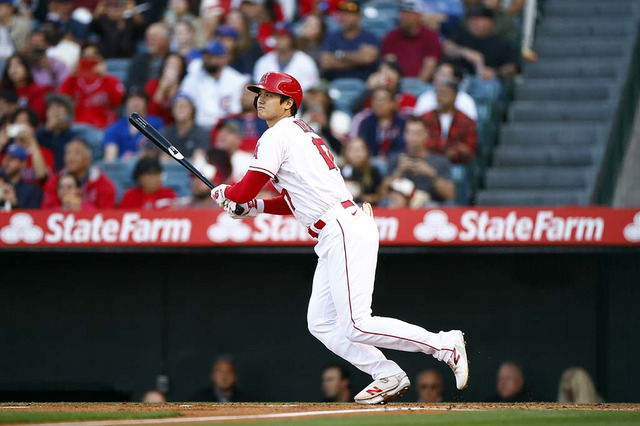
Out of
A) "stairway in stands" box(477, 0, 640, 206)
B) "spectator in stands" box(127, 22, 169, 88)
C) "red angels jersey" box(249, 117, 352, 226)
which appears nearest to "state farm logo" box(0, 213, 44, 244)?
"spectator in stands" box(127, 22, 169, 88)

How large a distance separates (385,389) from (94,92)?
601 centimetres

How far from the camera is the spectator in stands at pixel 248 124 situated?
32.1 ft

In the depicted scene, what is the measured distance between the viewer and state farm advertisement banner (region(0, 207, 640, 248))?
8047mm

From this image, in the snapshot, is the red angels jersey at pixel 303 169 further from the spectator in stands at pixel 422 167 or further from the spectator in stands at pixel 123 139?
the spectator in stands at pixel 123 139

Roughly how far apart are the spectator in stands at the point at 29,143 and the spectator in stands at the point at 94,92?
46 centimetres

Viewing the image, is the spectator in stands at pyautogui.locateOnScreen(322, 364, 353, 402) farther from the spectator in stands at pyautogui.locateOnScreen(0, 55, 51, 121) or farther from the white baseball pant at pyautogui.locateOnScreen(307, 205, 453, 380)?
the spectator in stands at pyautogui.locateOnScreen(0, 55, 51, 121)

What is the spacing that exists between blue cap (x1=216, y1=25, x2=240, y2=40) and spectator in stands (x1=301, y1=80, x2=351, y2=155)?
123 centimetres

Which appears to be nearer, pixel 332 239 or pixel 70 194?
pixel 332 239

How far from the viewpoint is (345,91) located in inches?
402

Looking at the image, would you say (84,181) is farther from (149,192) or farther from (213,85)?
(213,85)

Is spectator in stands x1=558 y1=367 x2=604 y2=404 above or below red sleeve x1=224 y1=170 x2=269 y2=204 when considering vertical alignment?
below

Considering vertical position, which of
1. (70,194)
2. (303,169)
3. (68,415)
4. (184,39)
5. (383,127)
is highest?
(184,39)

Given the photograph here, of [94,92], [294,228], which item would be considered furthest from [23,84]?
[294,228]

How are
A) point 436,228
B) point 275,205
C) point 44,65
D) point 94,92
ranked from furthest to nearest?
point 44,65, point 94,92, point 436,228, point 275,205
